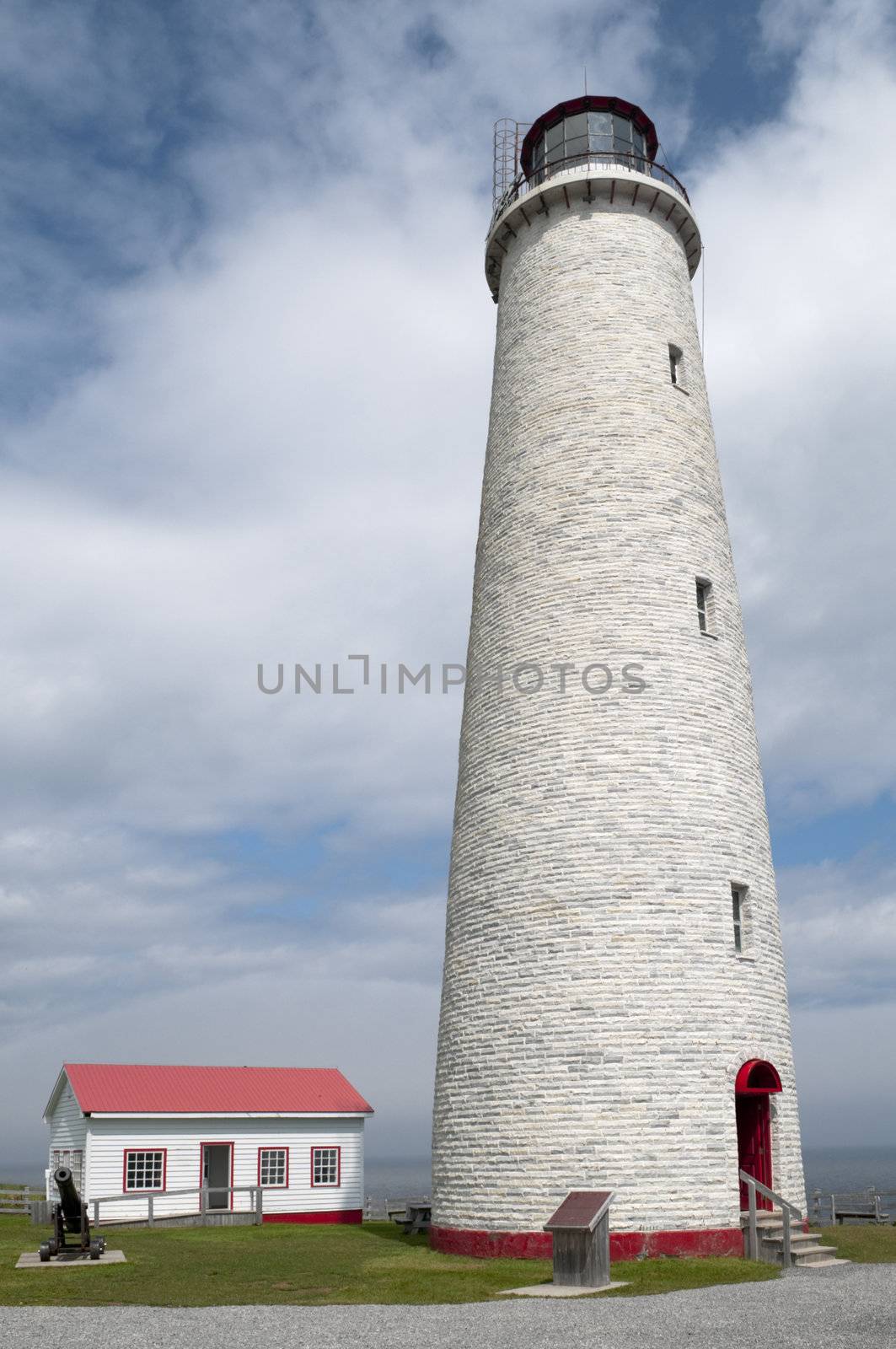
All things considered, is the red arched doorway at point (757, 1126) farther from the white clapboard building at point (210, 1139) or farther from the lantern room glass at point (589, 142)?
the lantern room glass at point (589, 142)

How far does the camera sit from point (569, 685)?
60.7ft

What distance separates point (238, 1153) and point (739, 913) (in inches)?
666

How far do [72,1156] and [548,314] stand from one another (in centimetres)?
2265

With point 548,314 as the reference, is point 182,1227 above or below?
below

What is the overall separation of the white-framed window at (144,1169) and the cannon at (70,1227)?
11.3 metres

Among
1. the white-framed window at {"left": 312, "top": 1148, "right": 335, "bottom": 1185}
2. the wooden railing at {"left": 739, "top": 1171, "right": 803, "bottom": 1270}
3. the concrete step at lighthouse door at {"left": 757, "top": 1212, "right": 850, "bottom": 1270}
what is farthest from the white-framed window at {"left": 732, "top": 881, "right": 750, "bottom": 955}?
the white-framed window at {"left": 312, "top": 1148, "right": 335, "bottom": 1185}

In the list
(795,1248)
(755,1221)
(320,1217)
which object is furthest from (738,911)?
(320,1217)

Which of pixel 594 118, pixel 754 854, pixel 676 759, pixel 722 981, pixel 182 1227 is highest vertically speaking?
pixel 594 118

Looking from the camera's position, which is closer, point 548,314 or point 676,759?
point 676,759

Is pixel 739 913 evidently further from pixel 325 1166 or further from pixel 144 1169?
pixel 144 1169

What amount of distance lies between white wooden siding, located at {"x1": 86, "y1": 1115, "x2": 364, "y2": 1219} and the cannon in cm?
1001

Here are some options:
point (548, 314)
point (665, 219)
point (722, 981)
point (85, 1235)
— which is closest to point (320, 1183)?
point (85, 1235)

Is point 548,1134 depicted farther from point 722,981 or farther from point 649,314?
point 649,314

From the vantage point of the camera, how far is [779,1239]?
16.2 m
